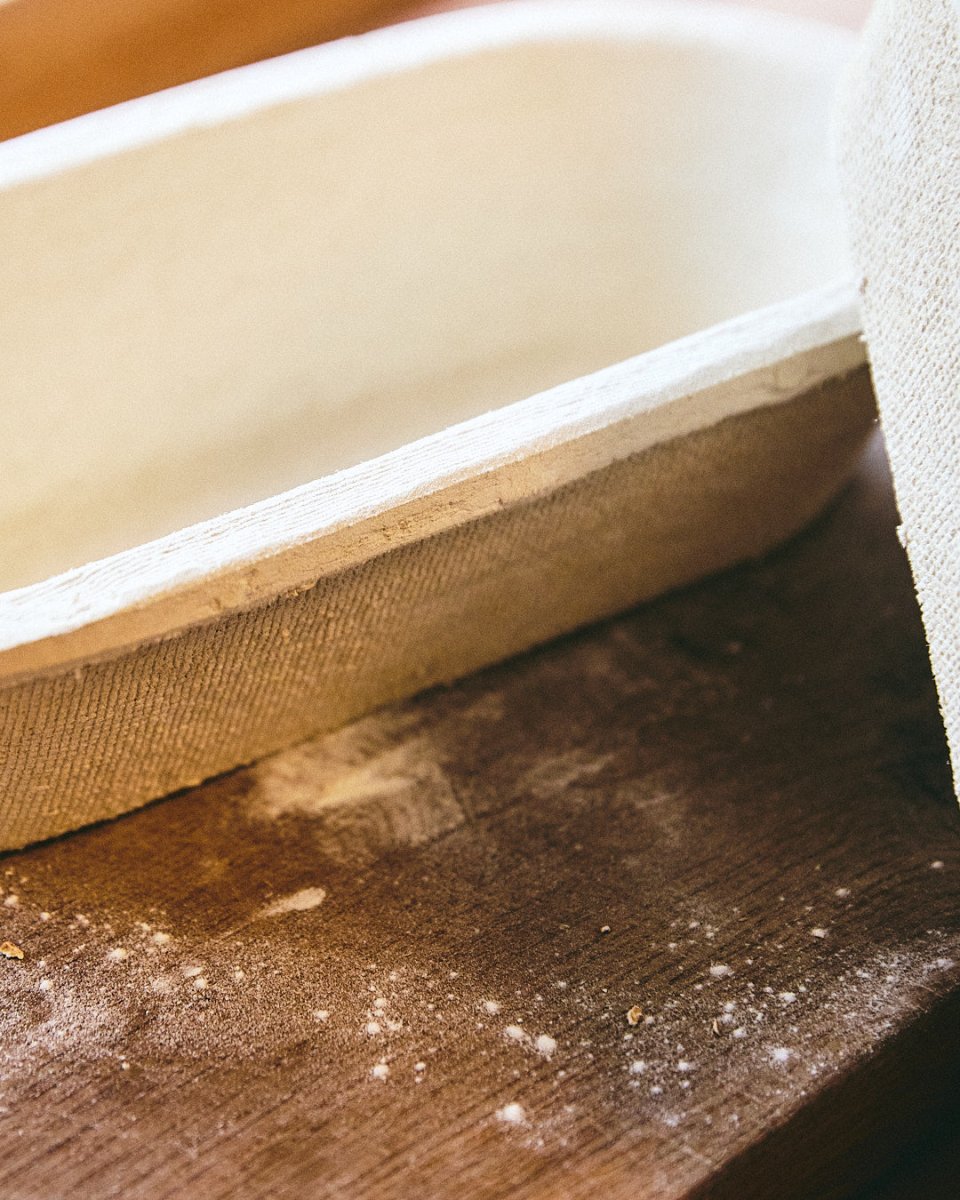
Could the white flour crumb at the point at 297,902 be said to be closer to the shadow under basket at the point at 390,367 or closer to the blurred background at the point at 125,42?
the shadow under basket at the point at 390,367

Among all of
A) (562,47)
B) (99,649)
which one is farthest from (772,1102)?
(562,47)

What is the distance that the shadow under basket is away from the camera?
0.87 m

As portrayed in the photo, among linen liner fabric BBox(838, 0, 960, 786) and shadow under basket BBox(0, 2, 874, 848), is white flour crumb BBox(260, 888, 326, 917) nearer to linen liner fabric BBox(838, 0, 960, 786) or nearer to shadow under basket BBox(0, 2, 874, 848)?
shadow under basket BBox(0, 2, 874, 848)

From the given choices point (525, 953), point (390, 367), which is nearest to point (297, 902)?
point (525, 953)

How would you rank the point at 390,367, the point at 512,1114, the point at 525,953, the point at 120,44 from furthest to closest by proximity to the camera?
the point at 120,44 → the point at 390,367 → the point at 525,953 → the point at 512,1114

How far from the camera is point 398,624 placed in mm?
1002

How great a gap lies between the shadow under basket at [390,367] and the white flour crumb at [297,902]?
0.15 meters

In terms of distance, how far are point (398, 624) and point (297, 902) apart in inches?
9.8

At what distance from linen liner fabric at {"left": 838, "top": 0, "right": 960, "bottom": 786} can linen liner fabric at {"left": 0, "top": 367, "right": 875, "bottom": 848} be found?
0.11m

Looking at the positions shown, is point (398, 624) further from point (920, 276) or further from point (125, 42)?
point (125, 42)

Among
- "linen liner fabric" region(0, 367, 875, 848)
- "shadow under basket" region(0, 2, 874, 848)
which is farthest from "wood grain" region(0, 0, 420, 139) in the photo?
"linen liner fabric" region(0, 367, 875, 848)

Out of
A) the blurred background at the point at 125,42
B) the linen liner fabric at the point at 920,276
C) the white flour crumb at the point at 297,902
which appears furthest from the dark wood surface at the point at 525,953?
the blurred background at the point at 125,42

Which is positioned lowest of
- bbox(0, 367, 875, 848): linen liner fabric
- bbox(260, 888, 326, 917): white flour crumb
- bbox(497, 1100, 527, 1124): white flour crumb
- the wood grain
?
bbox(497, 1100, 527, 1124): white flour crumb

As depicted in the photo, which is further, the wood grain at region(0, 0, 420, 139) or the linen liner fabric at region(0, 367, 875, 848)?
the wood grain at region(0, 0, 420, 139)
